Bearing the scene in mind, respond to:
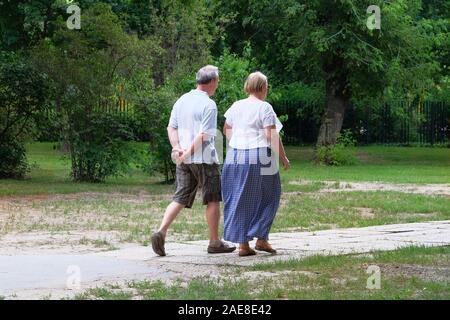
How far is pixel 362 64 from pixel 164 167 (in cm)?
1202

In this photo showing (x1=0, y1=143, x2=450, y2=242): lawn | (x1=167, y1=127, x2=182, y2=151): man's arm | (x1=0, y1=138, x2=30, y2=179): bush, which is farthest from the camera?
(x1=0, y1=138, x2=30, y2=179): bush

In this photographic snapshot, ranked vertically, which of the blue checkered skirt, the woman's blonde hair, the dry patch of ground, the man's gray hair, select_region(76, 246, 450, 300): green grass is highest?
the man's gray hair

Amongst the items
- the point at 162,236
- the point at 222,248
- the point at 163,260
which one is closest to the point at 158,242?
the point at 162,236

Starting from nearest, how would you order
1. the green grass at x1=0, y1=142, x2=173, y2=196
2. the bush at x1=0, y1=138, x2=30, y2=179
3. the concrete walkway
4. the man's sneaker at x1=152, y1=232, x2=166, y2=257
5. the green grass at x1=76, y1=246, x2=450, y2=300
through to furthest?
the green grass at x1=76, y1=246, x2=450, y2=300, the concrete walkway, the man's sneaker at x1=152, y1=232, x2=166, y2=257, the green grass at x1=0, y1=142, x2=173, y2=196, the bush at x1=0, y1=138, x2=30, y2=179

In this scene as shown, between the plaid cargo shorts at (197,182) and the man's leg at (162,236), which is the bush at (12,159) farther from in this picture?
the man's leg at (162,236)

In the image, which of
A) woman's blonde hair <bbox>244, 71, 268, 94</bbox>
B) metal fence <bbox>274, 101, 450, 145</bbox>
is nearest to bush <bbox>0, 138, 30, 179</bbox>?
woman's blonde hair <bbox>244, 71, 268, 94</bbox>

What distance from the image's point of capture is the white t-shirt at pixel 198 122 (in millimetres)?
10676

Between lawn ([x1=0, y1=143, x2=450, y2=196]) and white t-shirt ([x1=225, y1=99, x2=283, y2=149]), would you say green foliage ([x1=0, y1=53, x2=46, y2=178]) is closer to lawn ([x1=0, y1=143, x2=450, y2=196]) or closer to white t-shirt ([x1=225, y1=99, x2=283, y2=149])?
lawn ([x1=0, y1=143, x2=450, y2=196])

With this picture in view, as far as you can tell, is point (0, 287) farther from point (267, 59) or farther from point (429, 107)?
point (429, 107)

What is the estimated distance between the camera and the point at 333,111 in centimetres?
3619

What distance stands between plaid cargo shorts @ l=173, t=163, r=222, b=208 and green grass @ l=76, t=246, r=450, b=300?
4.48 ft

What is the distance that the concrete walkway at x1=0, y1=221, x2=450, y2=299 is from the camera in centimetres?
885

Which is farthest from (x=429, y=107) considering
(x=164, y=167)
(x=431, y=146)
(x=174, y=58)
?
(x=164, y=167)

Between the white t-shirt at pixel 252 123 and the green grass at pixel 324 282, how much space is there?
1455 mm
